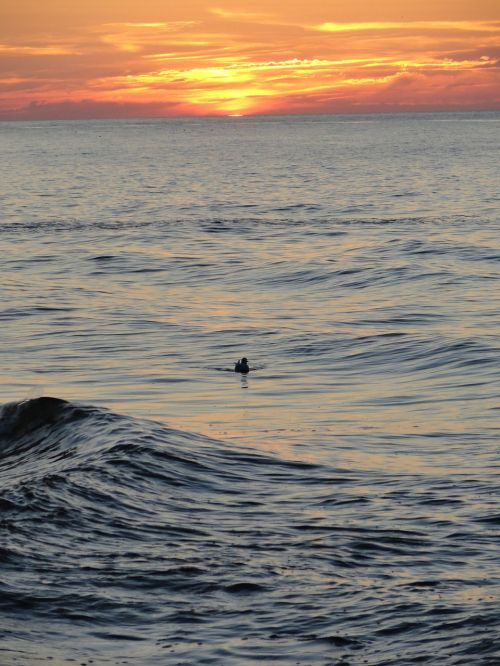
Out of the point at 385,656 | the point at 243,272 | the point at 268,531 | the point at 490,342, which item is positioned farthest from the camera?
the point at 243,272

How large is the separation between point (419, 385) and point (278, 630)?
10276 millimetres

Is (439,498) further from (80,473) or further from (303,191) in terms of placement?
(303,191)

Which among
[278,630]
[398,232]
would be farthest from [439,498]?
[398,232]

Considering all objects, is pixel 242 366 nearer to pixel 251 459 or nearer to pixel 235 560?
pixel 251 459

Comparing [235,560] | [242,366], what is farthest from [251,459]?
[242,366]

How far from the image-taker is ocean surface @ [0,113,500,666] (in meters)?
8.76

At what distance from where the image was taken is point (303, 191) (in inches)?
2653

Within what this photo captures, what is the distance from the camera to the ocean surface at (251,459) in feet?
28.7

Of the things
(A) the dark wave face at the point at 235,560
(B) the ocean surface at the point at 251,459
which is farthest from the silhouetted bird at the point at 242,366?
(A) the dark wave face at the point at 235,560

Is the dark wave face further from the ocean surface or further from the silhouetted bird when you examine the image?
the silhouetted bird

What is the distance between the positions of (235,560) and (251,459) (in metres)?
3.66

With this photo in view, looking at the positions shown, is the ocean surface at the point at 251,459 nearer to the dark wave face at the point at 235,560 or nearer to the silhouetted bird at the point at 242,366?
the dark wave face at the point at 235,560

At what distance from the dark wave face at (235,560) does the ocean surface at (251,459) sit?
0.08 ft

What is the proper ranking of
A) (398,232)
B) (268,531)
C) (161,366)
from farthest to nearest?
1. (398,232)
2. (161,366)
3. (268,531)
